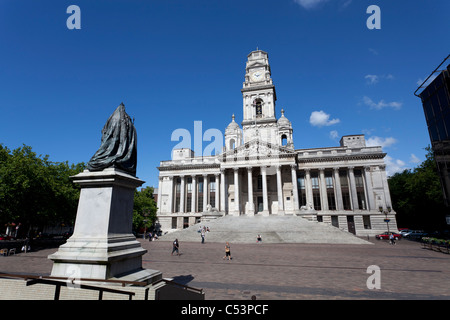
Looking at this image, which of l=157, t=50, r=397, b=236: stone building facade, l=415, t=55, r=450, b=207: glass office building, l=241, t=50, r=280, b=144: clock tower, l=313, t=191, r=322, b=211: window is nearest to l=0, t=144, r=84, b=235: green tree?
l=157, t=50, r=397, b=236: stone building facade

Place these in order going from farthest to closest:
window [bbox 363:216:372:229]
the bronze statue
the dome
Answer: the dome < window [bbox 363:216:372:229] < the bronze statue

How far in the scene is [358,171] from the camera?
4550 cm

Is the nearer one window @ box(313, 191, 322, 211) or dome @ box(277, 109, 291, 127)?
window @ box(313, 191, 322, 211)

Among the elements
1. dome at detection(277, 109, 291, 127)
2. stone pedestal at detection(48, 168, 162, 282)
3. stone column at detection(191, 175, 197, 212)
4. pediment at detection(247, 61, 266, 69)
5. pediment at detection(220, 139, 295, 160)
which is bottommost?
stone pedestal at detection(48, 168, 162, 282)

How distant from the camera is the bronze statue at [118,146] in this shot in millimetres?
5520

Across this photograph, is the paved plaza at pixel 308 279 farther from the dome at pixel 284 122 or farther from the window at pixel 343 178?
the dome at pixel 284 122

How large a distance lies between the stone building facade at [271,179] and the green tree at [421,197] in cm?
617

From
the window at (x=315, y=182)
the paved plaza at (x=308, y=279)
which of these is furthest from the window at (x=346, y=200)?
the paved plaza at (x=308, y=279)

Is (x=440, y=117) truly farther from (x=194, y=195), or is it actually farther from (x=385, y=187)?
(x=194, y=195)

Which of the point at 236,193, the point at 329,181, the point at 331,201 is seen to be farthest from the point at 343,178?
the point at 236,193

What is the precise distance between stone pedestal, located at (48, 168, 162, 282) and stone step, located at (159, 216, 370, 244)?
24.6 meters

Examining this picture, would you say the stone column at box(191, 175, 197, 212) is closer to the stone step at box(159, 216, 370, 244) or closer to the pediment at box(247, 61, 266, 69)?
the stone step at box(159, 216, 370, 244)

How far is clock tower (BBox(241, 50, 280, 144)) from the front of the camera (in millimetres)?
51594
